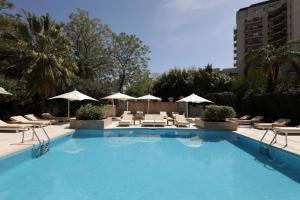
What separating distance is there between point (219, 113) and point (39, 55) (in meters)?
13.6

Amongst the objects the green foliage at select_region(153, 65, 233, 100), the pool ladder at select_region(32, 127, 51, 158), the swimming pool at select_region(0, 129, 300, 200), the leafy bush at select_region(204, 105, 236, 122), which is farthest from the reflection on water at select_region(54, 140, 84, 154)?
the green foliage at select_region(153, 65, 233, 100)

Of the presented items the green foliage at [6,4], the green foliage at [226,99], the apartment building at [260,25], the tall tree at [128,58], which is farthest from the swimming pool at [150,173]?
the apartment building at [260,25]

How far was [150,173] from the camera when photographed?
312 inches

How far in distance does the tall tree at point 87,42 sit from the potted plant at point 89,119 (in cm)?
1582

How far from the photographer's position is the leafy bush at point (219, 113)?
1585 centimetres

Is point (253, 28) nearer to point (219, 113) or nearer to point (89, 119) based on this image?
point (219, 113)

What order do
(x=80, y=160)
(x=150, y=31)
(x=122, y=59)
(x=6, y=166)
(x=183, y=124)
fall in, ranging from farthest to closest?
1. (x=122, y=59)
2. (x=150, y=31)
3. (x=183, y=124)
4. (x=80, y=160)
5. (x=6, y=166)

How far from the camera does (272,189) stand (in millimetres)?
6660

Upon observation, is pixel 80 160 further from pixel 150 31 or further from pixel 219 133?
pixel 150 31

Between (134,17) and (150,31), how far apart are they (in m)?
4.06

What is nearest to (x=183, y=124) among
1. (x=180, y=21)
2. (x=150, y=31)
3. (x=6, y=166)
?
(x=180, y=21)

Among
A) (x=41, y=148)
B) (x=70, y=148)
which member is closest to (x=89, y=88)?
(x=70, y=148)

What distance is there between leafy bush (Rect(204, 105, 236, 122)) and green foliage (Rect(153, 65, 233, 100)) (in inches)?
448

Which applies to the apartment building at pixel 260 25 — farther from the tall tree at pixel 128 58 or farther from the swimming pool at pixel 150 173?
the swimming pool at pixel 150 173
